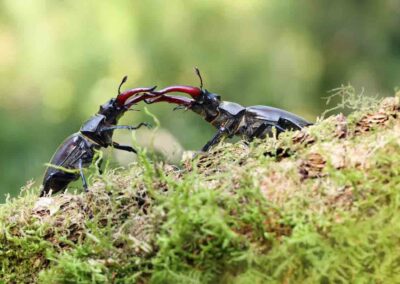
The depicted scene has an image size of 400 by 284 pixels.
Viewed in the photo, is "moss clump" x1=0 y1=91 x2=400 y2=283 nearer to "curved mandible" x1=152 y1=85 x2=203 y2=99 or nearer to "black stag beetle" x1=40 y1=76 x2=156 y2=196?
"curved mandible" x1=152 y1=85 x2=203 y2=99

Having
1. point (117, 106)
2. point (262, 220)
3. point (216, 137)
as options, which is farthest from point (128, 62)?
point (262, 220)

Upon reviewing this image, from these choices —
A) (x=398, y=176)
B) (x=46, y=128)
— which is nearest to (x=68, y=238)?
(x=398, y=176)

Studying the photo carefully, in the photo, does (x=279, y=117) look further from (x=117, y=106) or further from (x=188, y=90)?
(x=117, y=106)

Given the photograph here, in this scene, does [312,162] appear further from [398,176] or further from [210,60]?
[210,60]

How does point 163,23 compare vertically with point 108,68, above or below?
above

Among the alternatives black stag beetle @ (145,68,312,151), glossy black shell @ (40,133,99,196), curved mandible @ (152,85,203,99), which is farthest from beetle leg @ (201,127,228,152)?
glossy black shell @ (40,133,99,196)
